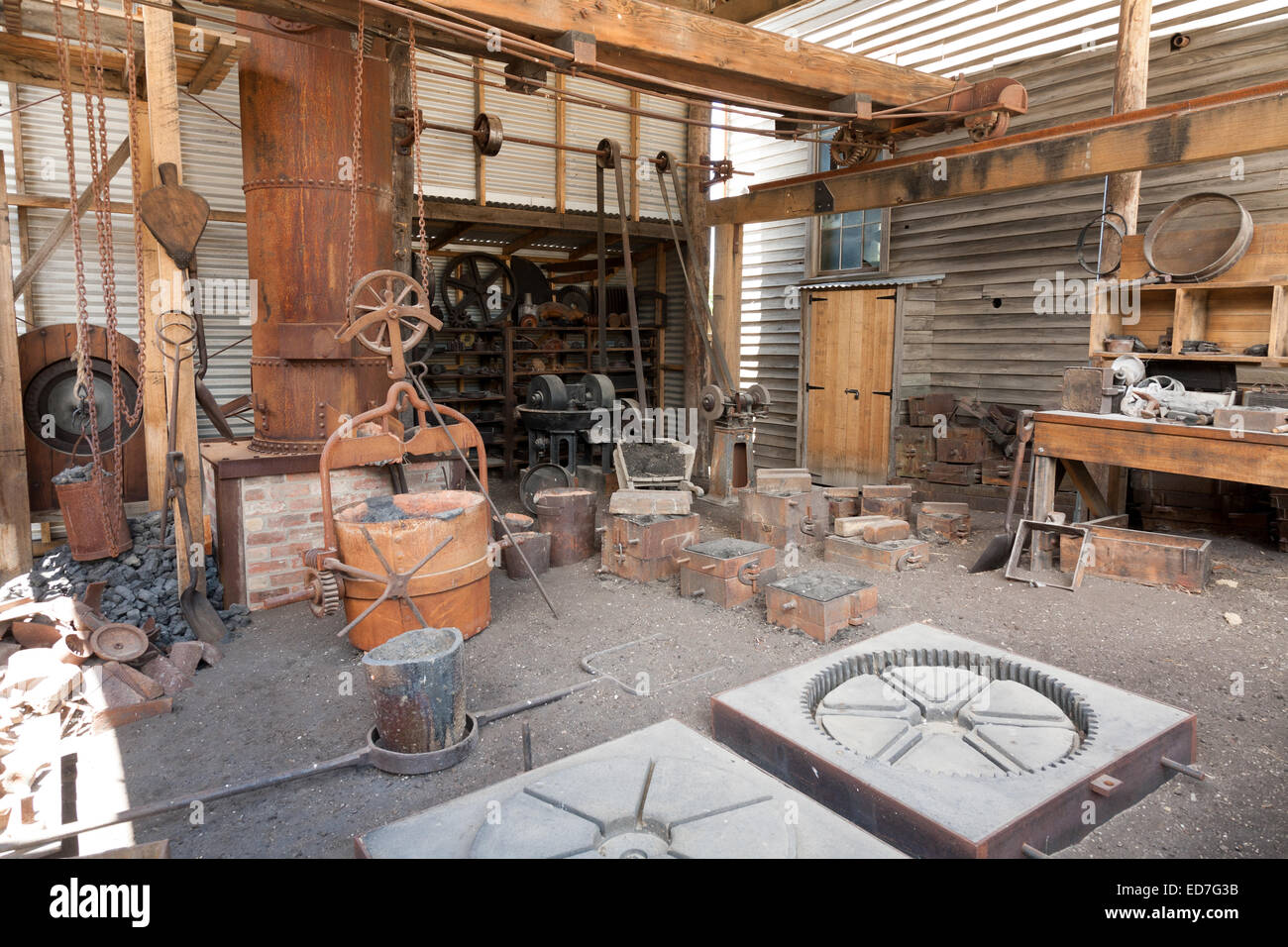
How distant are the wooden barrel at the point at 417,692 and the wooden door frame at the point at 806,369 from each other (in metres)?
7.74

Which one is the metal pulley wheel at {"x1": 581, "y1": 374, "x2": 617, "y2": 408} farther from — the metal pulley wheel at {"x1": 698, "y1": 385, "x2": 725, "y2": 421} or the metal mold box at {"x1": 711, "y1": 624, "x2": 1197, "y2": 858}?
the metal mold box at {"x1": 711, "y1": 624, "x2": 1197, "y2": 858}

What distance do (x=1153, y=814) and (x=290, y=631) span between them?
4731 millimetres

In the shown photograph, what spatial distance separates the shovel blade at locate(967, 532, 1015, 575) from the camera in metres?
6.61

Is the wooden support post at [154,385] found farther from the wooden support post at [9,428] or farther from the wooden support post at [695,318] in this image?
the wooden support post at [695,318]

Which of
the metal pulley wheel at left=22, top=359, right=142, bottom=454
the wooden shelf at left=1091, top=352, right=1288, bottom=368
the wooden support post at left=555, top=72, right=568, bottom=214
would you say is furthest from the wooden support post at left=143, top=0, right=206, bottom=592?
the wooden shelf at left=1091, top=352, right=1288, bottom=368

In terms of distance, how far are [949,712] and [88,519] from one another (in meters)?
5.49

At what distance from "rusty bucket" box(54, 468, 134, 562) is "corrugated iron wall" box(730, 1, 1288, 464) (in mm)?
8445

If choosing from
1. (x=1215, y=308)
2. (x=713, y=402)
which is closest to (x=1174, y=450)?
(x=1215, y=308)

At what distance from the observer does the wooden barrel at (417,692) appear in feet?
11.5

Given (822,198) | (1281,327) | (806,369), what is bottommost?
(806,369)

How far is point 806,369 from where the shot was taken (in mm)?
11570

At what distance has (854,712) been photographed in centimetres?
339

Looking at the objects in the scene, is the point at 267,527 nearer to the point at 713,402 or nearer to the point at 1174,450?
A: the point at 713,402
